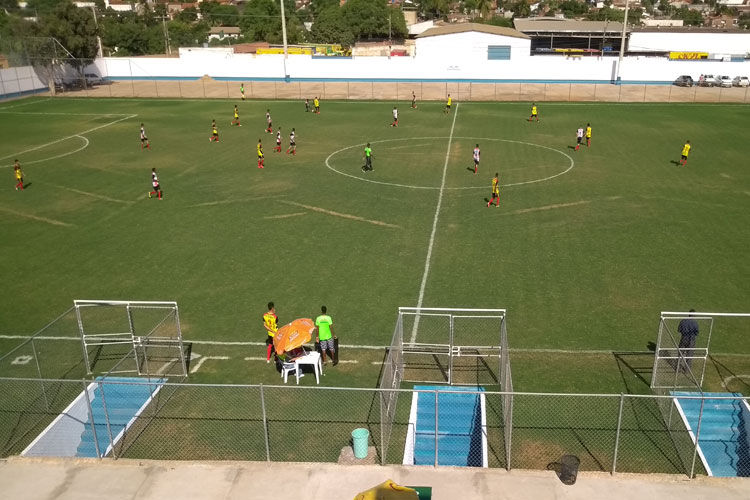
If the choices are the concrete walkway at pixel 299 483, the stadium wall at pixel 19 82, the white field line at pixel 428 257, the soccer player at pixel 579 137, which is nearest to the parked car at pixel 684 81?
the soccer player at pixel 579 137

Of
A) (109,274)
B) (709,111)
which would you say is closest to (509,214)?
(109,274)

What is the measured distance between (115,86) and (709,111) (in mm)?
71467

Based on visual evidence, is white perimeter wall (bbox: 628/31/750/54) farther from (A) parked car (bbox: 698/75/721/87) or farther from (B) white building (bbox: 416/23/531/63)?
(B) white building (bbox: 416/23/531/63)

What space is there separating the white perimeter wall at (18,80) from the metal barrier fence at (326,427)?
219 ft

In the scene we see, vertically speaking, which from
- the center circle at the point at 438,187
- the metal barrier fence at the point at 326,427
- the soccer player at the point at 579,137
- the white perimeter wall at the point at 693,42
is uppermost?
the white perimeter wall at the point at 693,42

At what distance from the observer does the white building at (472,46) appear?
81750 millimetres

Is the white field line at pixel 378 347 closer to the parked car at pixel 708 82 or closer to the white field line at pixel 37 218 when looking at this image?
the white field line at pixel 37 218

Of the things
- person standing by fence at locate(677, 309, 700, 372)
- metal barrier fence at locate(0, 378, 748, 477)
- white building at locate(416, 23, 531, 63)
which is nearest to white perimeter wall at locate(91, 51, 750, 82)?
white building at locate(416, 23, 531, 63)

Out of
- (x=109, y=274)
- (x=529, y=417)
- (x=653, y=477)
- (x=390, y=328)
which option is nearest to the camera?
(x=653, y=477)

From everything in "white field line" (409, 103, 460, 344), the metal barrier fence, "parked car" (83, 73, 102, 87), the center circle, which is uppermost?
"parked car" (83, 73, 102, 87)

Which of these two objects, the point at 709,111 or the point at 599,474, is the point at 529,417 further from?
the point at 709,111

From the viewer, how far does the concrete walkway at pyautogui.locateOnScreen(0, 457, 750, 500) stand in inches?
455

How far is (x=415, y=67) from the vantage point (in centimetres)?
8312

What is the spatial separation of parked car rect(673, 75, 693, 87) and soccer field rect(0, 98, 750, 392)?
29655mm
